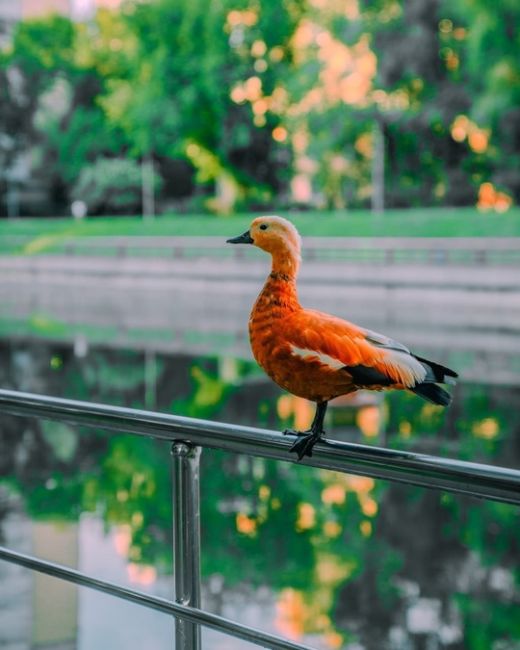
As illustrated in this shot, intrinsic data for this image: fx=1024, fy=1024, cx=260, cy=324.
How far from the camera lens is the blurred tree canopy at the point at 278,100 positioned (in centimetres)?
3559

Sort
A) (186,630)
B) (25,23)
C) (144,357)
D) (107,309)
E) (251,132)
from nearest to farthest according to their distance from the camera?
(186,630) → (144,357) → (107,309) → (251,132) → (25,23)

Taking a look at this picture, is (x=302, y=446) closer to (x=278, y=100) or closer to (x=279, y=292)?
(x=279, y=292)

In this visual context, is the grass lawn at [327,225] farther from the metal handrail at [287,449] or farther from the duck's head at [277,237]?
the duck's head at [277,237]

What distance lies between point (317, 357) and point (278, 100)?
141ft

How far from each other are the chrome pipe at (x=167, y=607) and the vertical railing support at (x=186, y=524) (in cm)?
4

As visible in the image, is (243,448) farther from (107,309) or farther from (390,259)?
(390,259)

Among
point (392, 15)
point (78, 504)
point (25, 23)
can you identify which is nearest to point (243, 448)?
point (78, 504)

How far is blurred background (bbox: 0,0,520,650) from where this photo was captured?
257 inches

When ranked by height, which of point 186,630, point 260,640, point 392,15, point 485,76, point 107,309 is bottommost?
point 107,309

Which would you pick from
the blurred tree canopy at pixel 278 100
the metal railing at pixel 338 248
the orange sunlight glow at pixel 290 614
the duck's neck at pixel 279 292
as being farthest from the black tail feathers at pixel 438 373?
the blurred tree canopy at pixel 278 100

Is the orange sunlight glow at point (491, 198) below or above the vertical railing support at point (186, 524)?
below

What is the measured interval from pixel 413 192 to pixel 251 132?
771 cm

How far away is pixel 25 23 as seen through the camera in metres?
53.9

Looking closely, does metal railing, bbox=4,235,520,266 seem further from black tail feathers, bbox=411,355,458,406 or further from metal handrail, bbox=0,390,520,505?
black tail feathers, bbox=411,355,458,406
